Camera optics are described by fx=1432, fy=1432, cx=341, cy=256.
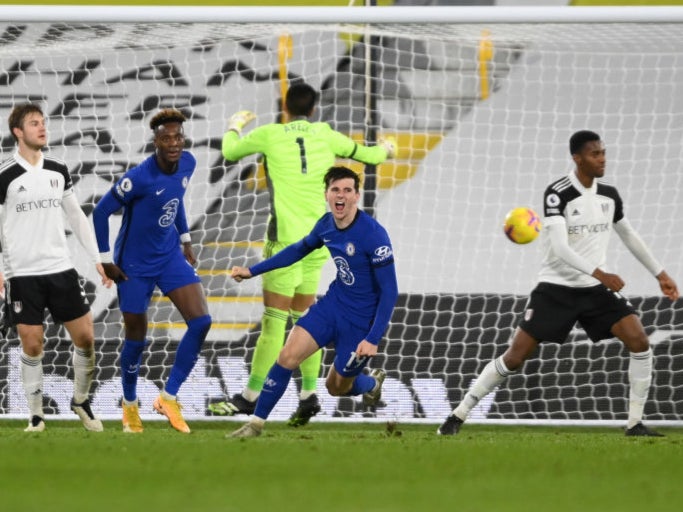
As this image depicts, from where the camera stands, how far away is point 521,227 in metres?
9.66

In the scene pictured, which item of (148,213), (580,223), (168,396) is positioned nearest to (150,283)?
(148,213)

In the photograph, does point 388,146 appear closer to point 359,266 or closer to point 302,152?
point 302,152

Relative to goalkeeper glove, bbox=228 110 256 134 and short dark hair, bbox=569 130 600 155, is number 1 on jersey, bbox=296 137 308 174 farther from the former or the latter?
short dark hair, bbox=569 130 600 155

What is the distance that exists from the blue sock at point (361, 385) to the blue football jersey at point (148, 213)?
1.45 metres

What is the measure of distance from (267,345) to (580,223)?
2365 mm

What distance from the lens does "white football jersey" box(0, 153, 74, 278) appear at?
8.85m

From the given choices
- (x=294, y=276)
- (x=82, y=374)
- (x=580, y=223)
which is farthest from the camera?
(x=294, y=276)

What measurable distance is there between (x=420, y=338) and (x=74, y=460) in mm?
4837

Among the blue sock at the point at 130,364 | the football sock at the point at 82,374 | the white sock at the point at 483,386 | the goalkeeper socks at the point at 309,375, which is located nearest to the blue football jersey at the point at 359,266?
the white sock at the point at 483,386

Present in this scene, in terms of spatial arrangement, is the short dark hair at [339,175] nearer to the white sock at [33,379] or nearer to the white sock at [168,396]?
the white sock at [168,396]

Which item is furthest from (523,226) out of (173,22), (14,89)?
(14,89)

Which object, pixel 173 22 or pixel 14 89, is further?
pixel 14 89

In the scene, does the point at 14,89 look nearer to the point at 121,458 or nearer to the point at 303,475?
the point at 121,458

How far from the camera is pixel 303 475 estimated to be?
6184 millimetres
